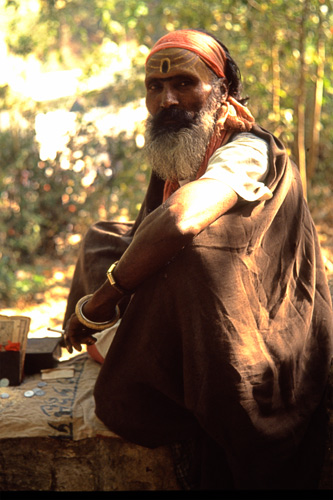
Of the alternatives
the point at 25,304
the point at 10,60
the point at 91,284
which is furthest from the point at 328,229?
the point at 91,284

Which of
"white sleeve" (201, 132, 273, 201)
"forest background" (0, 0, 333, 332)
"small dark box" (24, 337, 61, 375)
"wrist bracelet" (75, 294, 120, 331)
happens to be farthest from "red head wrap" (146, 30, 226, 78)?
"forest background" (0, 0, 333, 332)

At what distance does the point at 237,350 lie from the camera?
85.8 inches

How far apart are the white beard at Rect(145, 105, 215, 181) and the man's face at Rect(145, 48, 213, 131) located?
0.05m

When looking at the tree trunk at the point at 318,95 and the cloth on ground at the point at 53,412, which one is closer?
the cloth on ground at the point at 53,412

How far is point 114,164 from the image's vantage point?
21.3ft

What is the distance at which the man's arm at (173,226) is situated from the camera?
215cm

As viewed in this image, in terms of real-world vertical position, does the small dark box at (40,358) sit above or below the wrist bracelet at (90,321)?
below

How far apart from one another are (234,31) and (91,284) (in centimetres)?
406

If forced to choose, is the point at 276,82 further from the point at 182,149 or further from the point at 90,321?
the point at 90,321

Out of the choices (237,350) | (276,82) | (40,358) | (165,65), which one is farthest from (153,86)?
(276,82)

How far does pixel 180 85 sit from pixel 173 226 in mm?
899

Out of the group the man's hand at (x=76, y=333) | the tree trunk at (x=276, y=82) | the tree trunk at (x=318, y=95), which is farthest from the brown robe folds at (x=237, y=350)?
the tree trunk at (x=276, y=82)

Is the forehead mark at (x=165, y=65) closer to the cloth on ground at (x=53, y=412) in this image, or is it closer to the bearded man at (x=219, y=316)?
the bearded man at (x=219, y=316)

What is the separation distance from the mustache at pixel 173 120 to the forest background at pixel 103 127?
10.1ft
